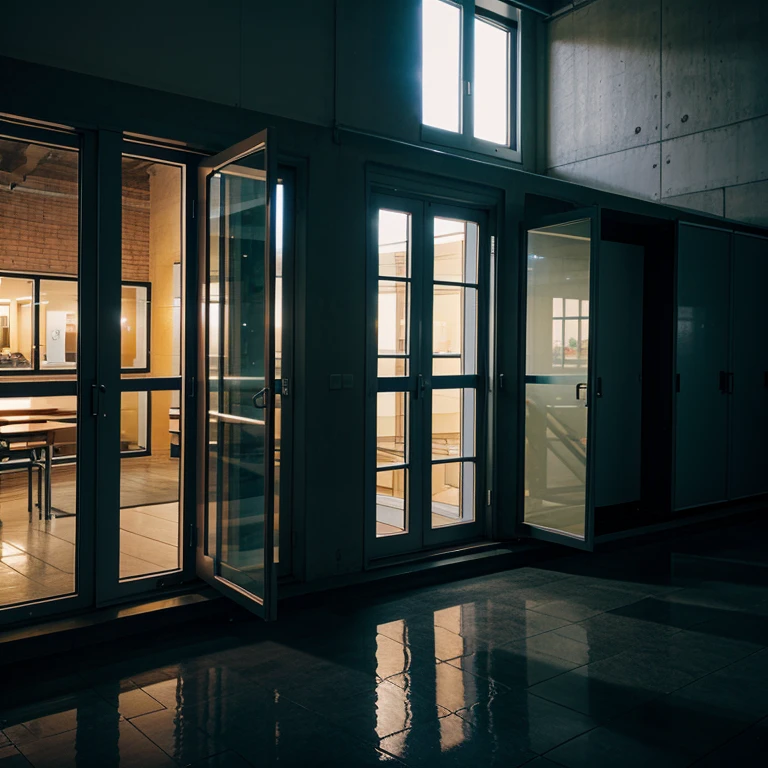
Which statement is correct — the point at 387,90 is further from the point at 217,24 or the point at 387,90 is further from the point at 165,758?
the point at 165,758

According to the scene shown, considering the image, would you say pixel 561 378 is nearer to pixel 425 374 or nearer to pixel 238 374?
pixel 425 374

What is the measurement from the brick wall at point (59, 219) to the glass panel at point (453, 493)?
2272 millimetres

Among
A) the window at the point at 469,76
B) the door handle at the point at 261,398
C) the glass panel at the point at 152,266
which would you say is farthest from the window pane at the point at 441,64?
the door handle at the point at 261,398

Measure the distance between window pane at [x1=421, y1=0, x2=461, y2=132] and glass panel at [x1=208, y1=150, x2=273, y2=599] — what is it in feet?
8.06

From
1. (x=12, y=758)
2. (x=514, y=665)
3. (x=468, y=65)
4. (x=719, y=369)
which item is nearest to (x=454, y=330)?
(x=468, y=65)

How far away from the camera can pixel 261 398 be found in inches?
141


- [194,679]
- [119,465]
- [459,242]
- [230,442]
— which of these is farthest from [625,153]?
[194,679]

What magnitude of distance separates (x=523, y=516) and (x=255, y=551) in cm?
226

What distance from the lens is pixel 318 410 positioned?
4.15 m

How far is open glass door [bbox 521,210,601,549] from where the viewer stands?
4.71 m

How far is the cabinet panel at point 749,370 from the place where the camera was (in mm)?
6527

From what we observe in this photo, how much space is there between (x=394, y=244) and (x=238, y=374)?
151 cm

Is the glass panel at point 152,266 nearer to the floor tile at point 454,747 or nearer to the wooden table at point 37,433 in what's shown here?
the wooden table at point 37,433

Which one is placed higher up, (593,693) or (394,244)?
(394,244)
